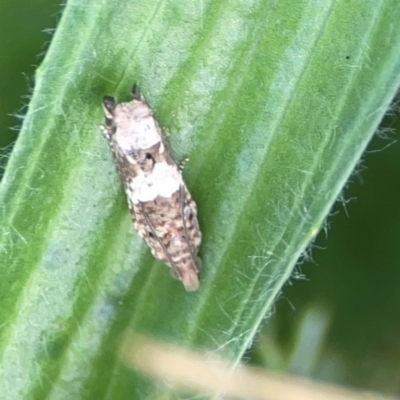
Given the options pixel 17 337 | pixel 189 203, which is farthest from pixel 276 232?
pixel 17 337

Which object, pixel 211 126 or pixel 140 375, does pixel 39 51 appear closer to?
pixel 211 126

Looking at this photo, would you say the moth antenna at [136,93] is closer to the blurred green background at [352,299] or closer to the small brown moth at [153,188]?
the small brown moth at [153,188]

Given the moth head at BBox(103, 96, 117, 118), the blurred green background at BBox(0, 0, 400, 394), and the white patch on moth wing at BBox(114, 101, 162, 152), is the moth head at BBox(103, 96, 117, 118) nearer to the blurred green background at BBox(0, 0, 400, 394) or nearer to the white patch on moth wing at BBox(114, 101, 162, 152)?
the white patch on moth wing at BBox(114, 101, 162, 152)

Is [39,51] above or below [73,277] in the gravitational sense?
above

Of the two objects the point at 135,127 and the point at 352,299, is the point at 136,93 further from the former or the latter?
the point at 352,299

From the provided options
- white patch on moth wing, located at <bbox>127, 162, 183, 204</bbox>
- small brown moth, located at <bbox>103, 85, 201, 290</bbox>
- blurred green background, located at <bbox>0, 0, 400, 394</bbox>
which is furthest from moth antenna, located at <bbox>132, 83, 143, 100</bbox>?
blurred green background, located at <bbox>0, 0, 400, 394</bbox>

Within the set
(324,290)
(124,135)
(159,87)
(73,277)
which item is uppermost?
(159,87)

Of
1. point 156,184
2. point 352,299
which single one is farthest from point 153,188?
point 352,299

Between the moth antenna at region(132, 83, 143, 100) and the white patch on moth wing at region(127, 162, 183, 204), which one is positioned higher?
the moth antenna at region(132, 83, 143, 100)
